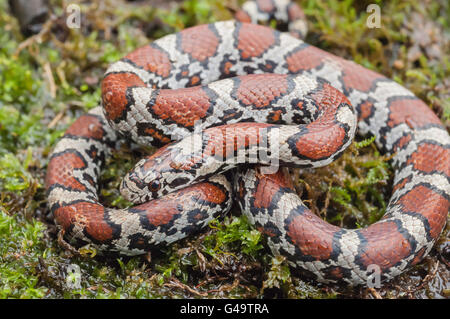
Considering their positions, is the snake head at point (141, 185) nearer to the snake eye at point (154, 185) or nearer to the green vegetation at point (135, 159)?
the snake eye at point (154, 185)

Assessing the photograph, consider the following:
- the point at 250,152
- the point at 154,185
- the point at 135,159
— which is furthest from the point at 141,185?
the point at 250,152

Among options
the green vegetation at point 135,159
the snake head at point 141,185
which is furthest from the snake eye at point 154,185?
the green vegetation at point 135,159

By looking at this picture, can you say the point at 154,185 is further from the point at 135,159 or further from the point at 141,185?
the point at 135,159

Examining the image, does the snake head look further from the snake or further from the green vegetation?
the green vegetation

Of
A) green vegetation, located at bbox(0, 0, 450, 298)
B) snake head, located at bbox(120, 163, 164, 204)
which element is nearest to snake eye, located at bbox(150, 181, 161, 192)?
snake head, located at bbox(120, 163, 164, 204)

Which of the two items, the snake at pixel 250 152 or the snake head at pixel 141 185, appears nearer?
the snake at pixel 250 152
